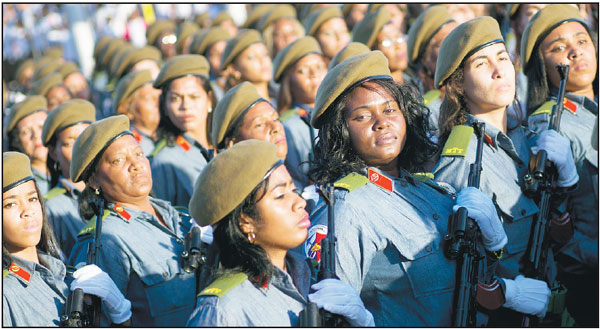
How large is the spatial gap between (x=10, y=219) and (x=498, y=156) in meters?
2.82

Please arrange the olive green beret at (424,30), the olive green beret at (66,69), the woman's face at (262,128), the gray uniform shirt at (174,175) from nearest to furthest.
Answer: the woman's face at (262,128)
the gray uniform shirt at (174,175)
the olive green beret at (424,30)
the olive green beret at (66,69)

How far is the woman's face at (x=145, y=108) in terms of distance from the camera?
26.0 ft

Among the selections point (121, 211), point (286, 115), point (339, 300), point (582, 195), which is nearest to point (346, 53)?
point (286, 115)

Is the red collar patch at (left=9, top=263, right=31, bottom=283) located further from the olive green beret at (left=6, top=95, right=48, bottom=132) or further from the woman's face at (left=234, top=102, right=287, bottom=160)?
the olive green beret at (left=6, top=95, right=48, bottom=132)

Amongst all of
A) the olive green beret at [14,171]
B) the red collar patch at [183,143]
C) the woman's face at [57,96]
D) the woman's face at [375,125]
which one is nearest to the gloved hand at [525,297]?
the woman's face at [375,125]

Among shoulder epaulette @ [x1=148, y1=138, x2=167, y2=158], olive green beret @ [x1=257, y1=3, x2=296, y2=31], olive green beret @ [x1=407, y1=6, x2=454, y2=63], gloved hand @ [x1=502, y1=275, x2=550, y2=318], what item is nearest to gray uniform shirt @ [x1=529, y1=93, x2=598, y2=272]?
gloved hand @ [x1=502, y1=275, x2=550, y2=318]

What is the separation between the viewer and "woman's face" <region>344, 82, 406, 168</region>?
4176 mm

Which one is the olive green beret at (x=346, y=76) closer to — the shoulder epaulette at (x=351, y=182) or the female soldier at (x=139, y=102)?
the shoulder epaulette at (x=351, y=182)

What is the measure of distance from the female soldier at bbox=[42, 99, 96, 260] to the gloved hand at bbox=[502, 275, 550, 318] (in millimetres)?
3696

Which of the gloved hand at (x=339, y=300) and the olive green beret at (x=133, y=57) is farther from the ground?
the olive green beret at (x=133, y=57)

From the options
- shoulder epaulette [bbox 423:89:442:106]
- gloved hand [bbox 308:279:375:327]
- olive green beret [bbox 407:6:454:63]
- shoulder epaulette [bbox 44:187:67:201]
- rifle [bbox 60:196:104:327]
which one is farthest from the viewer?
olive green beret [bbox 407:6:454:63]

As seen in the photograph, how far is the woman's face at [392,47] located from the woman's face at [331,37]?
1424 mm

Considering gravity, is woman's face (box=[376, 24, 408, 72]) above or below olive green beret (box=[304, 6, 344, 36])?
below

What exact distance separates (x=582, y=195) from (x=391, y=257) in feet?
6.33
